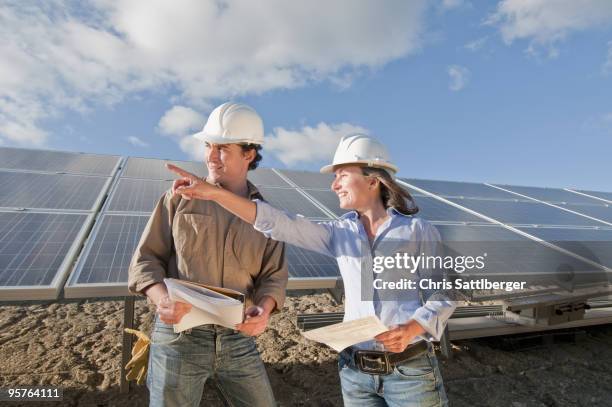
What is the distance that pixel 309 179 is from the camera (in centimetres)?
926

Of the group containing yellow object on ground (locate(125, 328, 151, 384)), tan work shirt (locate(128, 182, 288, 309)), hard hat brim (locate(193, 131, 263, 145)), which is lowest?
yellow object on ground (locate(125, 328, 151, 384))

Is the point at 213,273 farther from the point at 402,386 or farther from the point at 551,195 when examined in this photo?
the point at 551,195

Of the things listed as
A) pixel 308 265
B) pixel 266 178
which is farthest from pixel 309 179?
pixel 308 265

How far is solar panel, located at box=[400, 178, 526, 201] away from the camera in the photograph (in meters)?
9.90

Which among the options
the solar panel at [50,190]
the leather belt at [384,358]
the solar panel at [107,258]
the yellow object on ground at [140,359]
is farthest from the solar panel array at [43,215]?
the leather belt at [384,358]

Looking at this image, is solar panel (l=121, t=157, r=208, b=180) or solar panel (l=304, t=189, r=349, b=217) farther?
solar panel (l=121, t=157, r=208, b=180)

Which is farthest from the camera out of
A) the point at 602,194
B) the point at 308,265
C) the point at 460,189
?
the point at 602,194

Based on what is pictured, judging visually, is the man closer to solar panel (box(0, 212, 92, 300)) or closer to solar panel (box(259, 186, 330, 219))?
solar panel (box(0, 212, 92, 300))

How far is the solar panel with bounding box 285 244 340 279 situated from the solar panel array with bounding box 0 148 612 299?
13 millimetres

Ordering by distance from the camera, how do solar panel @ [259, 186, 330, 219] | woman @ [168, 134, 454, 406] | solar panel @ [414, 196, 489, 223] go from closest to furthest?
woman @ [168, 134, 454, 406] → solar panel @ [259, 186, 330, 219] → solar panel @ [414, 196, 489, 223]

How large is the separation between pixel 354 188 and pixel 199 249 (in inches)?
37.6

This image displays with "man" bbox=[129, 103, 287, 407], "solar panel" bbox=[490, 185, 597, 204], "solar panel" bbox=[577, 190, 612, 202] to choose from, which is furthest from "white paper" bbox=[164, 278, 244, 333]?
"solar panel" bbox=[577, 190, 612, 202]

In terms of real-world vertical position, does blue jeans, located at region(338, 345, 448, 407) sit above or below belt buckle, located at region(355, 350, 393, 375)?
below

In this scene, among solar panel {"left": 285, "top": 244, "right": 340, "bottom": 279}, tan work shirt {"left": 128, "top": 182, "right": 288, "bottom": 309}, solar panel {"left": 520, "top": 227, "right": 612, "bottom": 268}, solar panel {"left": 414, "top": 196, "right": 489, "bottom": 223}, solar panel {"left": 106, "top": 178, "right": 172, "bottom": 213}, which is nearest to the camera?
tan work shirt {"left": 128, "top": 182, "right": 288, "bottom": 309}
